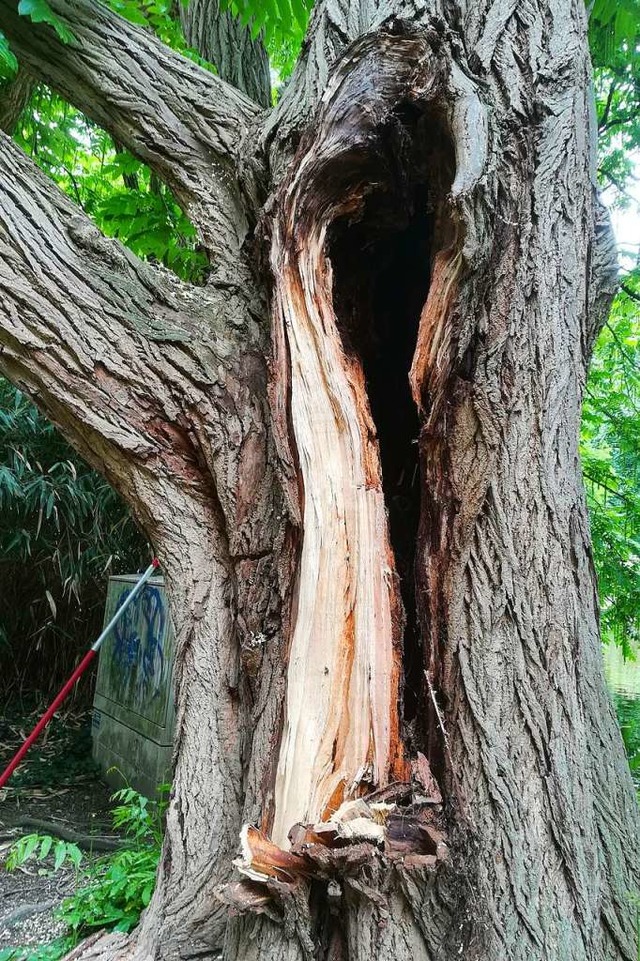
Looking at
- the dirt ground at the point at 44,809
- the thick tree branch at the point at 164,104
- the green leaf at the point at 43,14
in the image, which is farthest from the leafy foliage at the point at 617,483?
the green leaf at the point at 43,14

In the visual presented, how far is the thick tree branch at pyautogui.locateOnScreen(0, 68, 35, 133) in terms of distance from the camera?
365 cm

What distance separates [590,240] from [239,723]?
1.73 m

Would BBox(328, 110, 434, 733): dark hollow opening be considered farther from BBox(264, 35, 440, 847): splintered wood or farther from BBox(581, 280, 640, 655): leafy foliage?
BBox(581, 280, 640, 655): leafy foliage

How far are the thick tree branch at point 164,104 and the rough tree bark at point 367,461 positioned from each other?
1cm

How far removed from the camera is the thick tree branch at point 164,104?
223 centimetres

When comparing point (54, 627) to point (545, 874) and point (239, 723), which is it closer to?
point (239, 723)

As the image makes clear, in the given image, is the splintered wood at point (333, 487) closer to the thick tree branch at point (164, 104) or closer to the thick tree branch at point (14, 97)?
the thick tree branch at point (164, 104)

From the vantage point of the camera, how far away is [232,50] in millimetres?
3254

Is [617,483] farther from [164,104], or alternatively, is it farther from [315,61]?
[164,104]

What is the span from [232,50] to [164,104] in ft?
4.37

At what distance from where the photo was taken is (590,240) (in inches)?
73.7

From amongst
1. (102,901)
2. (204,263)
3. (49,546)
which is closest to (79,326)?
(204,263)

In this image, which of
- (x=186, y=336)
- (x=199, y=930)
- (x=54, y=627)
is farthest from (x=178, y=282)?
(x=54, y=627)

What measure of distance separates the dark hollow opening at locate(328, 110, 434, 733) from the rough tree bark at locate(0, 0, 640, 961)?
0.03 ft
